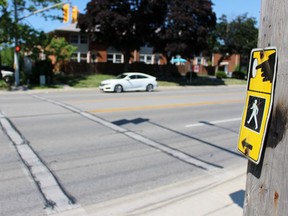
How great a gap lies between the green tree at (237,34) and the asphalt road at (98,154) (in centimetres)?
3942

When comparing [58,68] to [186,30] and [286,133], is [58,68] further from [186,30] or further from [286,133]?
[286,133]

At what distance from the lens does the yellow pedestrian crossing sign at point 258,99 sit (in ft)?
7.75

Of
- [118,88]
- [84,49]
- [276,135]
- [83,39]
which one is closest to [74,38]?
[83,39]

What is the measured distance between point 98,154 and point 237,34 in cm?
4699

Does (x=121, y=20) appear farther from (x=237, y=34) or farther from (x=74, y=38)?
(x=237, y=34)

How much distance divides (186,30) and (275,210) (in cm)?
3371

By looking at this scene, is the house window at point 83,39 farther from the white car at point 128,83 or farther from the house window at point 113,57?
the white car at point 128,83

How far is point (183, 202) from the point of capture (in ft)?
16.0

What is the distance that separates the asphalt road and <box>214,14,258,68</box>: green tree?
129ft

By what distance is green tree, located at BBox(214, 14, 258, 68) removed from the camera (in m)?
49.8

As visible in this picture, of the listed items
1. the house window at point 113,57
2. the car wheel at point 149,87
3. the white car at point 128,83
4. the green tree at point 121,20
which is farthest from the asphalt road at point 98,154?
Result: the house window at point 113,57

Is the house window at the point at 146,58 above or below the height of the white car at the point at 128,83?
above

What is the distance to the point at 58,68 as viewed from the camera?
40.7 metres

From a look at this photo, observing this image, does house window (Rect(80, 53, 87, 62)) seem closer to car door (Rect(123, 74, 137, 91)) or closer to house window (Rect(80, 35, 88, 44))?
house window (Rect(80, 35, 88, 44))
